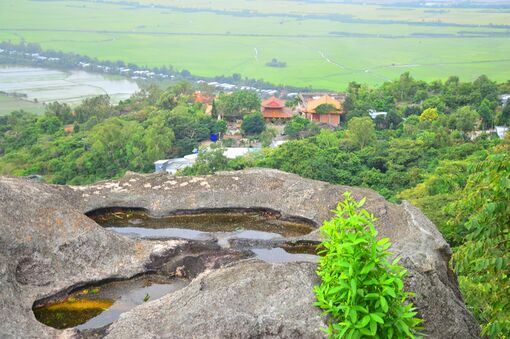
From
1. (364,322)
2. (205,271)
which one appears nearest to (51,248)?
(205,271)

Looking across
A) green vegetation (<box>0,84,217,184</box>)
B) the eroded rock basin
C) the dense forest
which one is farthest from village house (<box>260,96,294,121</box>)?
the eroded rock basin

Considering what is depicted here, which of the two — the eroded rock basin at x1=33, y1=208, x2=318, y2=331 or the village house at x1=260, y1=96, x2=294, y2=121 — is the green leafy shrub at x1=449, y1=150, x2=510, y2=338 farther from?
the village house at x1=260, y1=96, x2=294, y2=121

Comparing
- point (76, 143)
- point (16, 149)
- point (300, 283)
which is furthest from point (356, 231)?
point (16, 149)

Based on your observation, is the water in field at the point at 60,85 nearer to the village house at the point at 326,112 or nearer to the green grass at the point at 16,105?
the green grass at the point at 16,105

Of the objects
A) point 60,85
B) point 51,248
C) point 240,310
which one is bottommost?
point 60,85

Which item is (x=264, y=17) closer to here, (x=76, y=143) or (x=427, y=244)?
(x=76, y=143)

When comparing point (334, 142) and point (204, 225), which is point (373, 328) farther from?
point (334, 142)

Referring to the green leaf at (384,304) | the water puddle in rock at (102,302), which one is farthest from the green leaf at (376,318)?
the water puddle in rock at (102,302)
